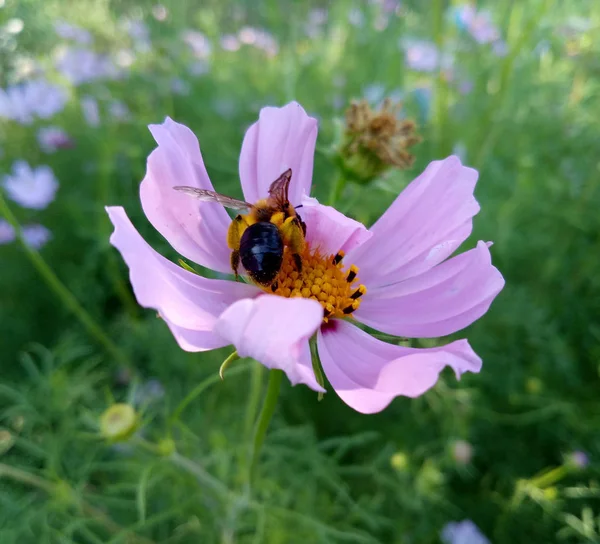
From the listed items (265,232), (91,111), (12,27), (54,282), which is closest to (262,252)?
(265,232)

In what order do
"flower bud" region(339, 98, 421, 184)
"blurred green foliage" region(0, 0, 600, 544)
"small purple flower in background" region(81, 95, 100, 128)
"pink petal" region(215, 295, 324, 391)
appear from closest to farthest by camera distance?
"pink petal" region(215, 295, 324, 391), "flower bud" region(339, 98, 421, 184), "blurred green foliage" region(0, 0, 600, 544), "small purple flower in background" region(81, 95, 100, 128)

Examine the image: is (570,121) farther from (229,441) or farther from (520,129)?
(229,441)

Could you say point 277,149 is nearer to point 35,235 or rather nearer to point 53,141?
point 35,235

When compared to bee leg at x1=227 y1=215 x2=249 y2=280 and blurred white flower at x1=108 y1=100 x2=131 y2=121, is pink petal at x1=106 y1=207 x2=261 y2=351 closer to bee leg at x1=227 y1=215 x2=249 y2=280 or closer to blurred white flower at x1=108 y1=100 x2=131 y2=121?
bee leg at x1=227 y1=215 x2=249 y2=280

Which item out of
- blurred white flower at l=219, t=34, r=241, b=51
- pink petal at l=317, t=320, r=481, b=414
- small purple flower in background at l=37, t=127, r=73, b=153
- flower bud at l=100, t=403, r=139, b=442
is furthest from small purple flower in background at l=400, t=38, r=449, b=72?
flower bud at l=100, t=403, r=139, b=442

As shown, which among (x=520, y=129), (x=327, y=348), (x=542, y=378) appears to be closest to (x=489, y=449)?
(x=542, y=378)

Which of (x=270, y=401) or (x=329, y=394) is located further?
(x=329, y=394)

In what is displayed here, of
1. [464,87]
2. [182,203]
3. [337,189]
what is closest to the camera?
[182,203]
